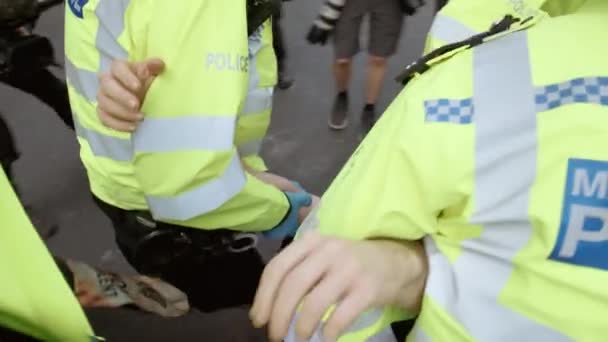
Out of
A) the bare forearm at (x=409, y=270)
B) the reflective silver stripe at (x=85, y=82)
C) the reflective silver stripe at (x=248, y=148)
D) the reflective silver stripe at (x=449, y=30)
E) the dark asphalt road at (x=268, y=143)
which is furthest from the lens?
the dark asphalt road at (x=268, y=143)

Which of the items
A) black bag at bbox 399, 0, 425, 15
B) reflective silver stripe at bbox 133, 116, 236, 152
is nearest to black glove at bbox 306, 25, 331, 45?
black bag at bbox 399, 0, 425, 15

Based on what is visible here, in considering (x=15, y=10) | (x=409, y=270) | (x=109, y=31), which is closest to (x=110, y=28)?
(x=109, y=31)

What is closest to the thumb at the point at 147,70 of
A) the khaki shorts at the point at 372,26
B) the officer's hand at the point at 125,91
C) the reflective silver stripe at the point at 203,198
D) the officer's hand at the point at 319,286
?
the officer's hand at the point at 125,91

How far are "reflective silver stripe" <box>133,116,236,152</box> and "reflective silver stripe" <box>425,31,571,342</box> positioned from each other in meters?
0.36

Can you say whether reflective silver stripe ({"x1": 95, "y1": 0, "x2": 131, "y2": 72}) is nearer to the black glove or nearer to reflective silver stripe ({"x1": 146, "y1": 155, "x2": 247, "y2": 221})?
reflective silver stripe ({"x1": 146, "y1": 155, "x2": 247, "y2": 221})

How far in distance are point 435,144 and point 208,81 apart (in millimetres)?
378

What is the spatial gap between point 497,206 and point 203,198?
1.51 ft

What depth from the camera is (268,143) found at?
219 centimetres

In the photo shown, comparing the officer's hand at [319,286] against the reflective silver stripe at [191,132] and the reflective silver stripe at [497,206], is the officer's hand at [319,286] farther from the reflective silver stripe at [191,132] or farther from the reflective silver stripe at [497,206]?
the reflective silver stripe at [191,132]

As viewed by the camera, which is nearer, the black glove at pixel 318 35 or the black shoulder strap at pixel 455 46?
the black shoulder strap at pixel 455 46

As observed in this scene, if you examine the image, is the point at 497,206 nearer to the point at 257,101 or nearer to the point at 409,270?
the point at 409,270

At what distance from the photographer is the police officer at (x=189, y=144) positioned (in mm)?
806

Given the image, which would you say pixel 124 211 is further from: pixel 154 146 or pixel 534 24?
pixel 534 24

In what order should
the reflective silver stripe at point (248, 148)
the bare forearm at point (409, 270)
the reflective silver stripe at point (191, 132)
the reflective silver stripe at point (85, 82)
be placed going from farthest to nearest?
the reflective silver stripe at point (248, 148) → the reflective silver stripe at point (85, 82) → the reflective silver stripe at point (191, 132) → the bare forearm at point (409, 270)
